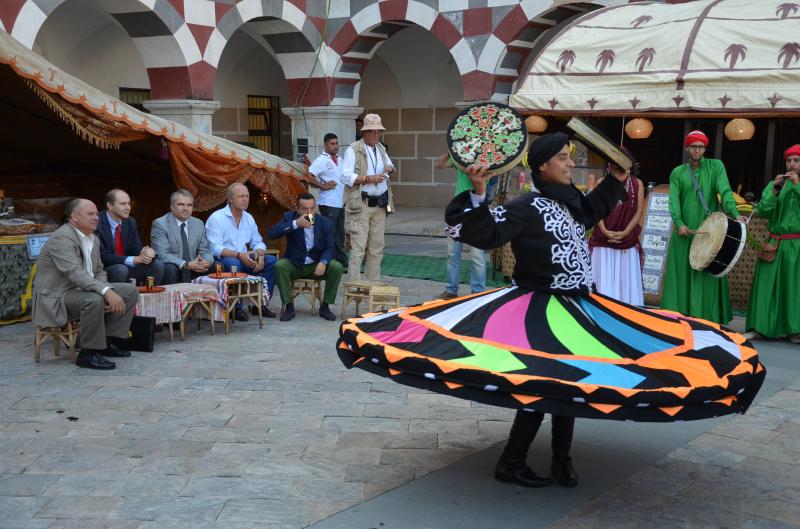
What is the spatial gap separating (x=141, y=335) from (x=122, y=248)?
1.01m

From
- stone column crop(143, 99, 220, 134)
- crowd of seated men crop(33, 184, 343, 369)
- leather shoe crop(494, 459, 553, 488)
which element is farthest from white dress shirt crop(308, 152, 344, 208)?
leather shoe crop(494, 459, 553, 488)

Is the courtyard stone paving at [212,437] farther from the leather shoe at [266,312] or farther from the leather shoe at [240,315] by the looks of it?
the leather shoe at [266,312]

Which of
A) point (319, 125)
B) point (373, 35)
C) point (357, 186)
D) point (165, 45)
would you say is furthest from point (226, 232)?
point (373, 35)

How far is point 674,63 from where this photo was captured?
885 centimetres

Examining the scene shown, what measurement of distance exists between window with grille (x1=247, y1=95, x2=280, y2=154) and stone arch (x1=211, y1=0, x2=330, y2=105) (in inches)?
141

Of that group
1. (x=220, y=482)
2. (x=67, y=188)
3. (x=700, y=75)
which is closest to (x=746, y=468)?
(x=220, y=482)

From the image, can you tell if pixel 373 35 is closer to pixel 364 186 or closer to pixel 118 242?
pixel 364 186

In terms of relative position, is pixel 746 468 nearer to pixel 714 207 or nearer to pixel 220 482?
pixel 220 482

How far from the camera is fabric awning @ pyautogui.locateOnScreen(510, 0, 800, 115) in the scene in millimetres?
8328

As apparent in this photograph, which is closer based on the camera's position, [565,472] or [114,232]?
[565,472]

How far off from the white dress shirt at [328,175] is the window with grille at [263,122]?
8.63m

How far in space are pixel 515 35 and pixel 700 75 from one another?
481cm

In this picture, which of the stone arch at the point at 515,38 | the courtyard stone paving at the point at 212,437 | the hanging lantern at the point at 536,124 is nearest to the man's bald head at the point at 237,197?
the courtyard stone paving at the point at 212,437

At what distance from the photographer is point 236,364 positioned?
252 inches
